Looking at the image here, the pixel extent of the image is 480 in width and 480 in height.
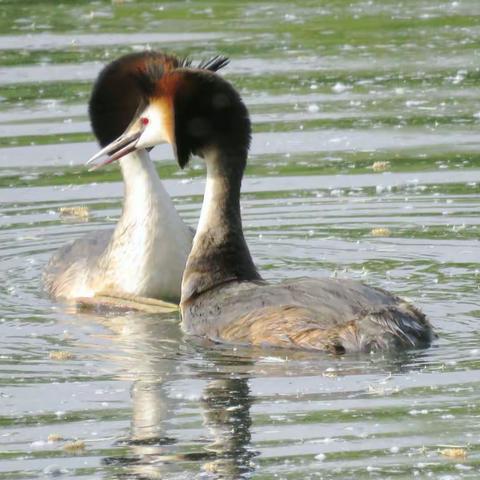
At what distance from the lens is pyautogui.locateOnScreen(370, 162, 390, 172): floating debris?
1547cm

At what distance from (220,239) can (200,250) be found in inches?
5.6

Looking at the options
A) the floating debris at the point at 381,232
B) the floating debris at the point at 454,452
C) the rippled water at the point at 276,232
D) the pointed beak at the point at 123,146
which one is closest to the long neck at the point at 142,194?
the pointed beak at the point at 123,146

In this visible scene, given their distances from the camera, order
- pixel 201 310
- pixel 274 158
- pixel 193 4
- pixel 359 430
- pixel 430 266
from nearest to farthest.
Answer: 1. pixel 359 430
2. pixel 201 310
3. pixel 430 266
4. pixel 274 158
5. pixel 193 4

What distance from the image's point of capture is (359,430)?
359 inches

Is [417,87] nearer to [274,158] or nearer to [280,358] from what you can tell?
[274,158]

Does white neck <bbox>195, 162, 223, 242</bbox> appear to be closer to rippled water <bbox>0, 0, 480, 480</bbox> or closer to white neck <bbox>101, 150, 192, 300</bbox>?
rippled water <bbox>0, 0, 480, 480</bbox>

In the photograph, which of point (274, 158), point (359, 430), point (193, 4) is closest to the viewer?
point (359, 430)

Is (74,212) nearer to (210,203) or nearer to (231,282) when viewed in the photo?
(210,203)

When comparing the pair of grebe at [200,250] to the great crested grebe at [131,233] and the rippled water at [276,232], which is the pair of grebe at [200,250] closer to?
the great crested grebe at [131,233]

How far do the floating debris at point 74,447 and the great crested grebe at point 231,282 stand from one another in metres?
A: 1.90

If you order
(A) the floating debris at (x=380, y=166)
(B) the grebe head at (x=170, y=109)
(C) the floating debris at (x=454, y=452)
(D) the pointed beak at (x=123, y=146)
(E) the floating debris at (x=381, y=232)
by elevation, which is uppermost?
(B) the grebe head at (x=170, y=109)

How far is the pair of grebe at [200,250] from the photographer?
10570 mm

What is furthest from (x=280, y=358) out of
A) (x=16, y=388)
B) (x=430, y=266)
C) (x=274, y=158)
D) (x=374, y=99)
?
(x=374, y=99)

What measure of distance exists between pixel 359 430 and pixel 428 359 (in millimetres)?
1351
